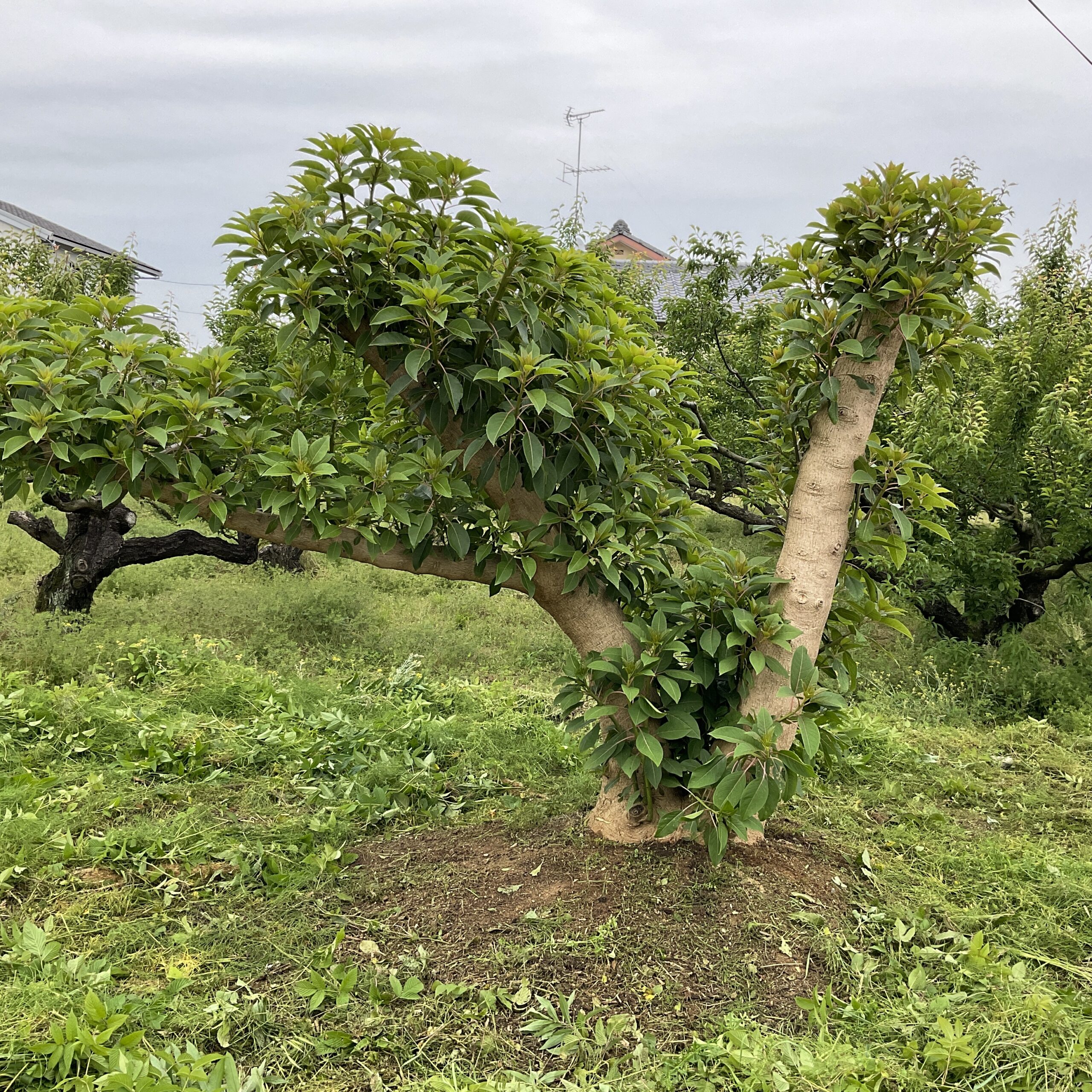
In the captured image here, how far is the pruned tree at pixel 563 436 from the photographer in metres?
2.21

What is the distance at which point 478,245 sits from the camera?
229 centimetres

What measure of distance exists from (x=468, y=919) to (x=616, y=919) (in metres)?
0.45

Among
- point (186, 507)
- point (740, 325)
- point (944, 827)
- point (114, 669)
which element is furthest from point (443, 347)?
point (740, 325)

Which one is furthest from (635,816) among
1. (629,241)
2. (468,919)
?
(629,241)

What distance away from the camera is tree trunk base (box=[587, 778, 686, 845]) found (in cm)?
286

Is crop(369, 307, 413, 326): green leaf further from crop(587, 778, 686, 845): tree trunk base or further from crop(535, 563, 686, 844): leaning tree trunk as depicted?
crop(587, 778, 686, 845): tree trunk base

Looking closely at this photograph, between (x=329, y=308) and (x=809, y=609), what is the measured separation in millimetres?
1646

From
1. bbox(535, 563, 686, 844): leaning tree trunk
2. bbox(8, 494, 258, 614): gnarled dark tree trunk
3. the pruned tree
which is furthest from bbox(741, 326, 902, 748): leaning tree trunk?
bbox(8, 494, 258, 614): gnarled dark tree trunk

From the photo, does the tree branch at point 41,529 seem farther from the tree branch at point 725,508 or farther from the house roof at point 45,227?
the house roof at point 45,227

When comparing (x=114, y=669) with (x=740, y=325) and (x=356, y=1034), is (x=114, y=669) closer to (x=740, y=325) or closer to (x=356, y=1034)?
(x=356, y=1034)

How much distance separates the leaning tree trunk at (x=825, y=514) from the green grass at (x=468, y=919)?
712mm

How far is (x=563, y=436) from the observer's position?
8.03 feet

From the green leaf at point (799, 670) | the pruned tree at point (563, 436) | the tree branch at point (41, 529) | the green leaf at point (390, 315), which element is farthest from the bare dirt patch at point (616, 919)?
the tree branch at point (41, 529)

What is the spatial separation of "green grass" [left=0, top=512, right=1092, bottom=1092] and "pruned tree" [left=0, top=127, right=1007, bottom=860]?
0.44 metres
